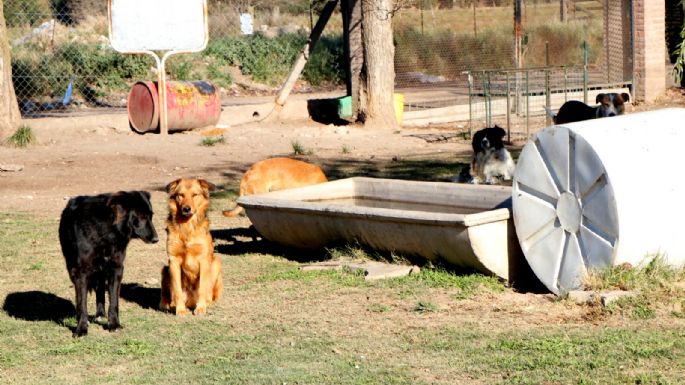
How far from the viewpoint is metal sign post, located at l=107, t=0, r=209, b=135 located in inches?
814

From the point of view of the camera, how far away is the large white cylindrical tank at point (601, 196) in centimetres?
771

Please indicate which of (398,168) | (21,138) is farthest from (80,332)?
(21,138)

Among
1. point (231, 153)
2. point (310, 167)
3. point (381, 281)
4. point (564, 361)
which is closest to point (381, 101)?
point (231, 153)

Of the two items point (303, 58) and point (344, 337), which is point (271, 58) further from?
point (344, 337)

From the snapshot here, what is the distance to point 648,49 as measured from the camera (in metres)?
23.7

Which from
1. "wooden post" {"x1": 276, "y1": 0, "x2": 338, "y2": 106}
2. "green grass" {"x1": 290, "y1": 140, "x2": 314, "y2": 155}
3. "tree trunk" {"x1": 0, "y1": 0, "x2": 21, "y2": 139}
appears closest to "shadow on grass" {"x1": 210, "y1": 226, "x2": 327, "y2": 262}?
"green grass" {"x1": 290, "y1": 140, "x2": 314, "y2": 155}

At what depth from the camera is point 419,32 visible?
36281mm

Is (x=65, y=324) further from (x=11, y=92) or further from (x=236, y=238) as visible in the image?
(x=11, y=92)

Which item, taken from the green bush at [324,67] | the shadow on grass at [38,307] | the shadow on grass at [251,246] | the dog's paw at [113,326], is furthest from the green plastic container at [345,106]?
the dog's paw at [113,326]

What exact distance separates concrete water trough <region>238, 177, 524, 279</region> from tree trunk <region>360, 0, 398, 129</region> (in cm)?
937

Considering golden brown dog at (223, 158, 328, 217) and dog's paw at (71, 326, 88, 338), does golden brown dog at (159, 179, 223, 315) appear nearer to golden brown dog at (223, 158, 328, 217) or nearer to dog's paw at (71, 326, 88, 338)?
dog's paw at (71, 326, 88, 338)

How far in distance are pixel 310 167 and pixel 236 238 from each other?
3.51ft

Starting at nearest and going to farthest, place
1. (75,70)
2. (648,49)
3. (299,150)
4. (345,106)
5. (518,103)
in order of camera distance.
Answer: (299,150), (518,103), (345,106), (648,49), (75,70)

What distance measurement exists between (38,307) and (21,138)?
10.1 m
